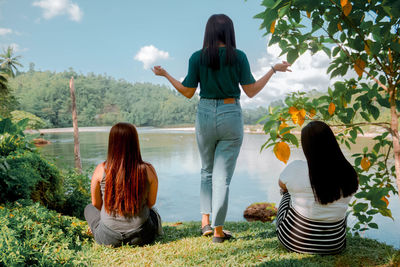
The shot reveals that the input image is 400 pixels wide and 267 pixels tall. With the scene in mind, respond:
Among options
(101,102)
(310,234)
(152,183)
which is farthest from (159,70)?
(101,102)

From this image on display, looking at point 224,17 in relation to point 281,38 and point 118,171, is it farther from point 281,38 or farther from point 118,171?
point 118,171

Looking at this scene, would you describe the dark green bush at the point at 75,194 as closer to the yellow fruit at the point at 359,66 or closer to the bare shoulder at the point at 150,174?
the bare shoulder at the point at 150,174

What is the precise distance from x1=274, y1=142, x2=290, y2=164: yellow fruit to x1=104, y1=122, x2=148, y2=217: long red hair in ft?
2.59

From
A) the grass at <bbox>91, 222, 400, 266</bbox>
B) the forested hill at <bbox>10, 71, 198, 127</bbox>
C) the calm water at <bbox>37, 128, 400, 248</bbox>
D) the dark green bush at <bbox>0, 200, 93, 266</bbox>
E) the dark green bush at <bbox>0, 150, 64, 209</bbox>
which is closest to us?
the dark green bush at <bbox>0, 200, 93, 266</bbox>

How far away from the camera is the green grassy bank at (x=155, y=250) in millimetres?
1344

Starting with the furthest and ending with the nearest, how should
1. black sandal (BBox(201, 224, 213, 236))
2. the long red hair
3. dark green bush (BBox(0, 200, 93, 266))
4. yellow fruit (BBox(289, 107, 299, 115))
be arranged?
1. black sandal (BBox(201, 224, 213, 236))
2. the long red hair
3. yellow fruit (BBox(289, 107, 299, 115))
4. dark green bush (BBox(0, 200, 93, 266))

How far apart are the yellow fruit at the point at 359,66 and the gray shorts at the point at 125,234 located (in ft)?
4.79

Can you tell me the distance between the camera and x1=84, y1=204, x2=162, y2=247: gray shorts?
1.80 meters

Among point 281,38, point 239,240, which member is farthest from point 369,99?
point 239,240

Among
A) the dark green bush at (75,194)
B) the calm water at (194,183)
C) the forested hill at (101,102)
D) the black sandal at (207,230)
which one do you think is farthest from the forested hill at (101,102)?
the black sandal at (207,230)

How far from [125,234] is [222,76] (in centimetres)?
108

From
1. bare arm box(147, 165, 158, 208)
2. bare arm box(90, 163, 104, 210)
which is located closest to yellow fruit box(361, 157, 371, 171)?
bare arm box(147, 165, 158, 208)

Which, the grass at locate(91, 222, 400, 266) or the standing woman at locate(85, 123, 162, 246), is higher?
the standing woman at locate(85, 123, 162, 246)

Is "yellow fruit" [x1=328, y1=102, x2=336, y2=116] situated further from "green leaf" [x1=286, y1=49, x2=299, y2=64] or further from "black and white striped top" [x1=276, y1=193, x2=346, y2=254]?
"black and white striped top" [x1=276, y1=193, x2=346, y2=254]
